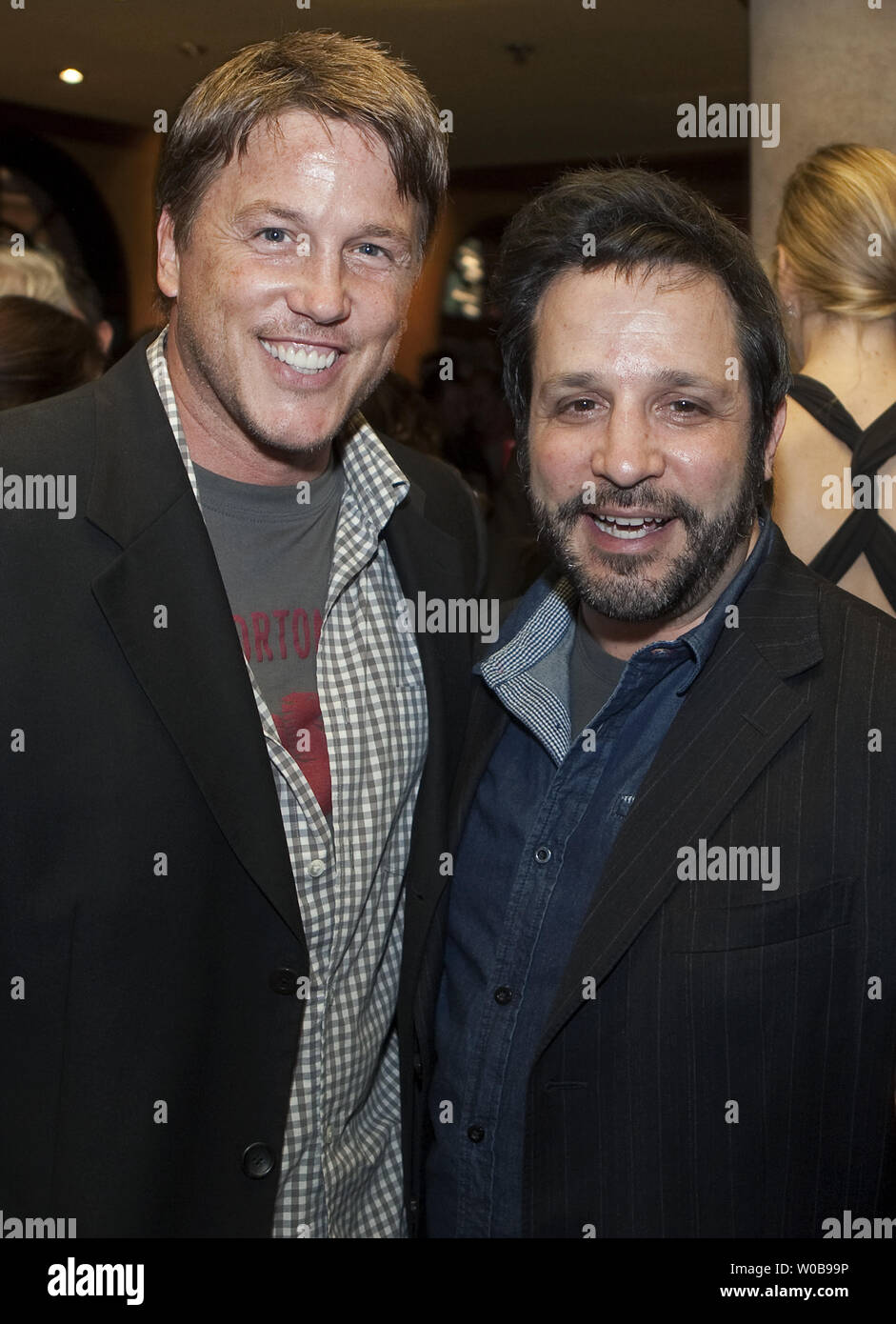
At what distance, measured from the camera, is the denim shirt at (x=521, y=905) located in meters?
1.61

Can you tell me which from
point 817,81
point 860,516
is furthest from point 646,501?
point 817,81

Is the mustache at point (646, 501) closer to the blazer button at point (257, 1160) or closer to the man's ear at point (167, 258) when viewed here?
the man's ear at point (167, 258)

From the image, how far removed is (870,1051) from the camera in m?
1.53

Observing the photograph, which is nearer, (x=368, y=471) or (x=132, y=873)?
(x=132, y=873)

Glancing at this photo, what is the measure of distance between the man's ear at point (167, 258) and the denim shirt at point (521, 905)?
0.79 m

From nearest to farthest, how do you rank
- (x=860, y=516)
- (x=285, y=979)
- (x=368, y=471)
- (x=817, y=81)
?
(x=285, y=979) < (x=368, y=471) < (x=860, y=516) < (x=817, y=81)

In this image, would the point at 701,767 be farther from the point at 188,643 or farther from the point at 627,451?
the point at 188,643

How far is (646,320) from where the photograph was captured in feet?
5.41

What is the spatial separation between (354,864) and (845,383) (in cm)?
141

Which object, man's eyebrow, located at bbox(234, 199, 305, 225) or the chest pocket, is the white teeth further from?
the chest pocket

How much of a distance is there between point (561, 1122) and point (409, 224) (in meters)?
1.21

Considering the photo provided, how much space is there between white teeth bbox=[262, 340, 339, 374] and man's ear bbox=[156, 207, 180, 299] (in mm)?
225

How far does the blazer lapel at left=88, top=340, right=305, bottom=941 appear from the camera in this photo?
5.05 feet

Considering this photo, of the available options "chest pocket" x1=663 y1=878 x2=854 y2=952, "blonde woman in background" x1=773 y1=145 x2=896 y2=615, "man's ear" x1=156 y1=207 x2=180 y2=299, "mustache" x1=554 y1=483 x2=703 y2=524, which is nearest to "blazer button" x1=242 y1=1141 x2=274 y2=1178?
"chest pocket" x1=663 y1=878 x2=854 y2=952
